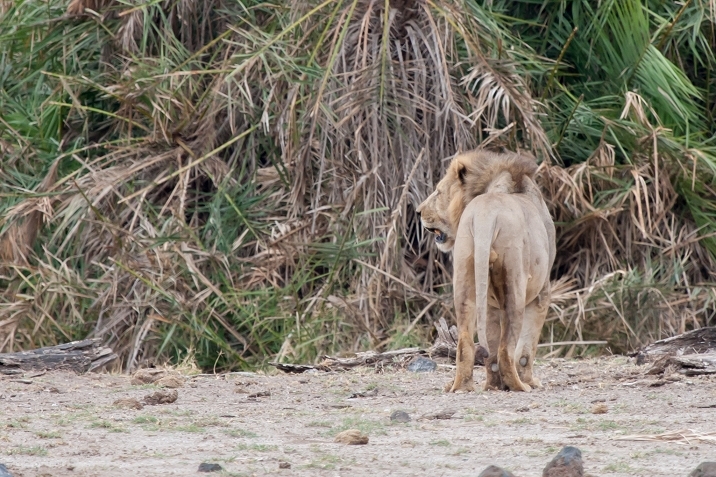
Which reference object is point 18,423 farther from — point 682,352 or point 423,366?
point 682,352

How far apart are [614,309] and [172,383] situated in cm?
337

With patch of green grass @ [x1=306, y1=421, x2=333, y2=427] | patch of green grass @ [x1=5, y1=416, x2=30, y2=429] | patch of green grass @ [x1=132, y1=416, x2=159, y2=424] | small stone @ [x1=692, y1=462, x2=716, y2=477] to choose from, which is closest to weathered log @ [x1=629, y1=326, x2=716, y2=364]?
patch of green grass @ [x1=306, y1=421, x2=333, y2=427]

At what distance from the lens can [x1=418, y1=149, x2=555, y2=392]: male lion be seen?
5031 mm

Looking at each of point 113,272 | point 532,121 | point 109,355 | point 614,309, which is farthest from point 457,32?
point 109,355

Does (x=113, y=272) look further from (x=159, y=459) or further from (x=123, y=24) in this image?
(x=159, y=459)

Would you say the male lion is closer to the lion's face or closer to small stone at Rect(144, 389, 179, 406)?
the lion's face

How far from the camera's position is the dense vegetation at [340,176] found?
784 cm

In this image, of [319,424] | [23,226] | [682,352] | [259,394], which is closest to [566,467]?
[319,424]

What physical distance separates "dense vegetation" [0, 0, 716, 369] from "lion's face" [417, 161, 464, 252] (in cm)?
191

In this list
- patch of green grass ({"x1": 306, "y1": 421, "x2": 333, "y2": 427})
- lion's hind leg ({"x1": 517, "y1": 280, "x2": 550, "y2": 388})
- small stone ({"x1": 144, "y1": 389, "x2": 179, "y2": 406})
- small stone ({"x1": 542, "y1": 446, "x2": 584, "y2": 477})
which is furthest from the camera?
lion's hind leg ({"x1": 517, "y1": 280, "x2": 550, "y2": 388})

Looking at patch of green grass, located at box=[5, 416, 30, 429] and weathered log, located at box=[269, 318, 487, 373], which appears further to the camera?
weathered log, located at box=[269, 318, 487, 373]

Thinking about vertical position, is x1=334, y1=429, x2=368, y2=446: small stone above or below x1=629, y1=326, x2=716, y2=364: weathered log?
above

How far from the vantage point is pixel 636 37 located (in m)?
8.48

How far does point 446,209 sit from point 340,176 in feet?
8.54
